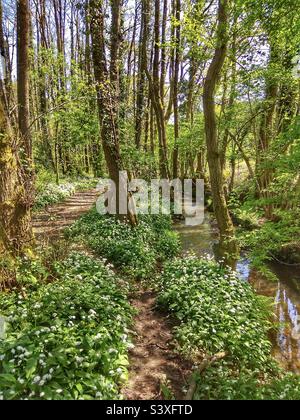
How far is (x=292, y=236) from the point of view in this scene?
6238mm

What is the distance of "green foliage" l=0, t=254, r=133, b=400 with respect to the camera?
3367mm

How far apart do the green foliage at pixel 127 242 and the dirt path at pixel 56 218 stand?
0.52m

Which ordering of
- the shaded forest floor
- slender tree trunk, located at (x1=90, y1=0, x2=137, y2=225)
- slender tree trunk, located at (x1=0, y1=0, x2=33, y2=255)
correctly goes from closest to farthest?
the shaded forest floor, slender tree trunk, located at (x1=0, y1=0, x2=33, y2=255), slender tree trunk, located at (x1=90, y1=0, x2=137, y2=225)

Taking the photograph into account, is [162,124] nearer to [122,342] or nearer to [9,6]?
[9,6]

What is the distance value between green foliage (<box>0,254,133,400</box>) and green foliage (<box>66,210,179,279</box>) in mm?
1977

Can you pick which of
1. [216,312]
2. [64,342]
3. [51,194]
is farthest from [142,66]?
[64,342]

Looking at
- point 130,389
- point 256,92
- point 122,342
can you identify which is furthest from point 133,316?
point 256,92

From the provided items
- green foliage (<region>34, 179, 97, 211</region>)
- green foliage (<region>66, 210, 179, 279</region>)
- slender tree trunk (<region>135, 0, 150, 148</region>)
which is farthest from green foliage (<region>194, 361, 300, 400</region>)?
slender tree trunk (<region>135, 0, 150, 148</region>)

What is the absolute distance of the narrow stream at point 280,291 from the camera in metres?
6.04

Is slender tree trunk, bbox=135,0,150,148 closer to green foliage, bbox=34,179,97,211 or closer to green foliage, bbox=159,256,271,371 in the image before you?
green foliage, bbox=34,179,97,211

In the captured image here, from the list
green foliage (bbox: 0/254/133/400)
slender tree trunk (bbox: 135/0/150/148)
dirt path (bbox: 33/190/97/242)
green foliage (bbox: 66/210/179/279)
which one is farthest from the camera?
slender tree trunk (bbox: 135/0/150/148)

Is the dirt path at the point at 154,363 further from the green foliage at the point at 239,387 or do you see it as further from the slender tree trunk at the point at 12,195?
the slender tree trunk at the point at 12,195

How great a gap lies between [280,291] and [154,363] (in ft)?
17.4

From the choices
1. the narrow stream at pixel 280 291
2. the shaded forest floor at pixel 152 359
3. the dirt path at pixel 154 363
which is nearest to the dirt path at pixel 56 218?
the shaded forest floor at pixel 152 359
